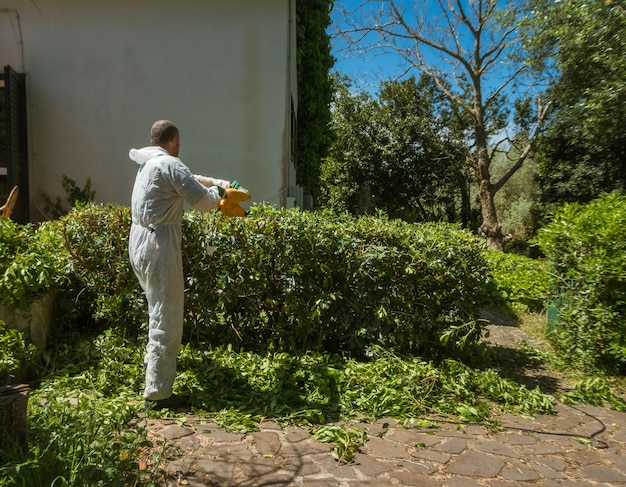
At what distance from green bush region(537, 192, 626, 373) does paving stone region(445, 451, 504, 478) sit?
7.12ft

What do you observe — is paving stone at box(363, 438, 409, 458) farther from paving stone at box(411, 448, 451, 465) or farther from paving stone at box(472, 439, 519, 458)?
paving stone at box(472, 439, 519, 458)

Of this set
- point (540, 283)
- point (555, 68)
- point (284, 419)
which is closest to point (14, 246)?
point (284, 419)

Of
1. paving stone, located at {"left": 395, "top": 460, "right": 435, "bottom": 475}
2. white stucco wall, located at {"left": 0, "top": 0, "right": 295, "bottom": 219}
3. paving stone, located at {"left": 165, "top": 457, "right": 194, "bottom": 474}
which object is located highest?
white stucco wall, located at {"left": 0, "top": 0, "right": 295, "bottom": 219}

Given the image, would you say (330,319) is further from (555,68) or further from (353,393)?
(555,68)

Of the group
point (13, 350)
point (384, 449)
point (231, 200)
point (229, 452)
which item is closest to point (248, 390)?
point (229, 452)

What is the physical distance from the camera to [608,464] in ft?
10.4

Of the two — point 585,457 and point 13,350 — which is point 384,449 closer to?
point 585,457

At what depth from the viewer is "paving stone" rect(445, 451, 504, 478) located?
9.82ft

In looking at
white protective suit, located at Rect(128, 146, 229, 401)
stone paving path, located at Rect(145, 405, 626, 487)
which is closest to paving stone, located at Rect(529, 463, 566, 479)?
stone paving path, located at Rect(145, 405, 626, 487)

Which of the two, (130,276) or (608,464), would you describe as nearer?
(608,464)

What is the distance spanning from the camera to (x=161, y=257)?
11.6 ft

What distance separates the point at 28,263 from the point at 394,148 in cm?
1861

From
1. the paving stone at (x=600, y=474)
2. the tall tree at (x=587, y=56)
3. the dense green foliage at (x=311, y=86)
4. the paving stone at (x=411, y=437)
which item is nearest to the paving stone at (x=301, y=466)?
the paving stone at (x=411, y=437)

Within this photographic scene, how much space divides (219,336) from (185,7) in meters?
6.40
